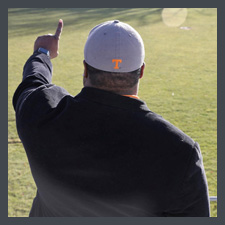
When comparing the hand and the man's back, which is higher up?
Answer: the hand

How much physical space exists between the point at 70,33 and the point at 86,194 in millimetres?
11399

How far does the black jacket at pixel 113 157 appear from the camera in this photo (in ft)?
3.67

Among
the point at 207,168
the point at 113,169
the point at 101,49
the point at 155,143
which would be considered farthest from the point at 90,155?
the point at 207,168

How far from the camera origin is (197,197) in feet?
3.88

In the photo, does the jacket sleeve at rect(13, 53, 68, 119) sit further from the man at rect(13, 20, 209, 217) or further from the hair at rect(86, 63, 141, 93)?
the hair at rect(86, 63, 141, 93)

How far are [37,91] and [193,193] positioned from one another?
2.52 ft

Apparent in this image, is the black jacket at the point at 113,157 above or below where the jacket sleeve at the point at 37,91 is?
below

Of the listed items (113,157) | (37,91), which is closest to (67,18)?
(37,91)

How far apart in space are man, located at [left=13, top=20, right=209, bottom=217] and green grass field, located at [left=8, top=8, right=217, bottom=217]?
7.37 feet

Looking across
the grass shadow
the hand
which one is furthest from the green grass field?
the hand

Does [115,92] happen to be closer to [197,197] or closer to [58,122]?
[58,122]

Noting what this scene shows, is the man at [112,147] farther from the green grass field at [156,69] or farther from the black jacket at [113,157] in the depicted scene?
the green grass field at [156,69]

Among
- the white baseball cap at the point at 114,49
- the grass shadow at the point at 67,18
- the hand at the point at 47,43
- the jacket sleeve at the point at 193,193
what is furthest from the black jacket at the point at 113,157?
the grass shadow at the point at 67,18

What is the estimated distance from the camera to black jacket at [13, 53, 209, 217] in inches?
44.1
